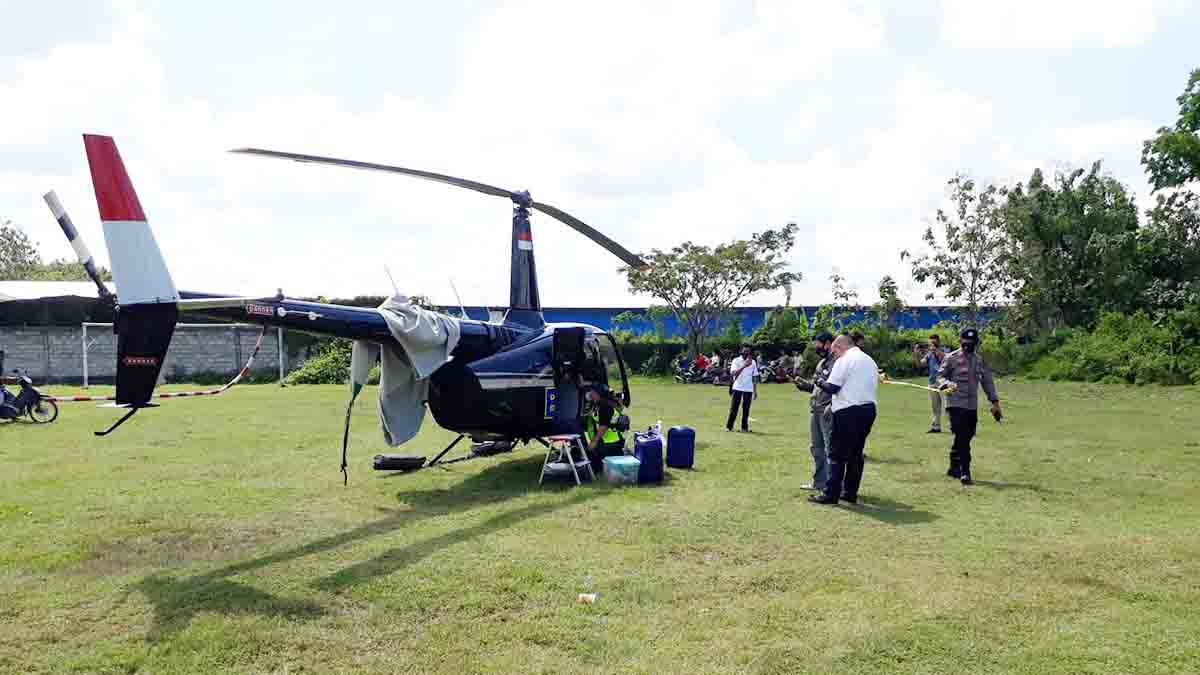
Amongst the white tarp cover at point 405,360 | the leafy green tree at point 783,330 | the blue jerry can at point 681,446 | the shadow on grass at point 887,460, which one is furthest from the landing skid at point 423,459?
the leafy green tree at point 783,330

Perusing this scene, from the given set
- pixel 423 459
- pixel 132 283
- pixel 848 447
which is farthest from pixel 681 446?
pixel 132 283

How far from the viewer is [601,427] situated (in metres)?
10.2

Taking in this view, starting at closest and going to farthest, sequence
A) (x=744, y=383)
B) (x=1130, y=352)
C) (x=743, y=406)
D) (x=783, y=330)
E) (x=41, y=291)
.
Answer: (x=744, y=383), (x=743, y=406), (x=1130, y=352), (x=41, y=291), (x=783, y=330)

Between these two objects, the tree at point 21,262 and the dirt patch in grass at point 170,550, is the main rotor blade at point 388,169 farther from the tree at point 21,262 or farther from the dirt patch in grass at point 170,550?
the tree at point 21,262

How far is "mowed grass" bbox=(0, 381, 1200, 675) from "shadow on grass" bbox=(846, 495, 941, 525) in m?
0.05

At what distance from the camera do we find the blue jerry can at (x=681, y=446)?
34.1ft

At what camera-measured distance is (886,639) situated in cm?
473

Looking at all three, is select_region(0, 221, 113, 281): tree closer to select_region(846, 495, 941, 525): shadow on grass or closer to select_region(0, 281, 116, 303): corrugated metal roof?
select_region(0, 281, 116, 303): corrugated metal roof

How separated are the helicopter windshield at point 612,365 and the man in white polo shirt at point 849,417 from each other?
3595mm

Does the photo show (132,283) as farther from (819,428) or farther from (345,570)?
(819,428)

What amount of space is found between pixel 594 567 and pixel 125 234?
4130 millimetres

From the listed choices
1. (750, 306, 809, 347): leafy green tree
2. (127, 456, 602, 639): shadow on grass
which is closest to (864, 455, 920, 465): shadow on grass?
(127, 456, 602, 639): shadow on grass

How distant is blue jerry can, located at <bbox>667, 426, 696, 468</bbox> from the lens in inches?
409

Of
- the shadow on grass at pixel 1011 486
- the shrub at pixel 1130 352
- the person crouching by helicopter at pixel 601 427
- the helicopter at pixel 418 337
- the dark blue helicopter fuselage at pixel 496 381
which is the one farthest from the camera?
the shrub at pixel 1130 352
